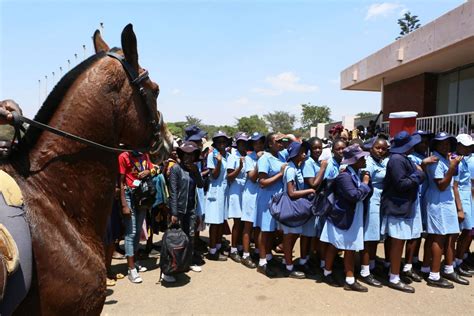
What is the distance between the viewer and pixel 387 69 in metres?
12.3

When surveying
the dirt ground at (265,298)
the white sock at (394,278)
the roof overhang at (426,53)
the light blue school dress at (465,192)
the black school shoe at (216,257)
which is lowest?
the black school shoe at (216,257)

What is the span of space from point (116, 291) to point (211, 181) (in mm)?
2163

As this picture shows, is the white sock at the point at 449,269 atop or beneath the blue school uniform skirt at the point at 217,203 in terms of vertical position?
beneath

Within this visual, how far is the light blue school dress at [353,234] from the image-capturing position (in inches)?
174

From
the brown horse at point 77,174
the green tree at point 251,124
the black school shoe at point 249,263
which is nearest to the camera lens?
the brown horse at point 77,174

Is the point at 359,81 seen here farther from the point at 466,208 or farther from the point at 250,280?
the point at 250,280

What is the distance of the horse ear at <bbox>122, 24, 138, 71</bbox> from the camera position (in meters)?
1.90

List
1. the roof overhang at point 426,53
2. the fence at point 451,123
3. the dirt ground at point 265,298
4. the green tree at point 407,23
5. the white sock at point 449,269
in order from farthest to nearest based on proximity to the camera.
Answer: the green tree at point 407,23, the fence at point 451,123, the roof overhang at point 426,53, the white sock at point 449,269, the dirt ground at point 265,298

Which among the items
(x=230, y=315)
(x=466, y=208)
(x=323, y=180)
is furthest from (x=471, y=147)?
(x=230, y=315)

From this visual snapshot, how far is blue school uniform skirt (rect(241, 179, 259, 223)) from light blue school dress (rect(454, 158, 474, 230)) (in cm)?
285

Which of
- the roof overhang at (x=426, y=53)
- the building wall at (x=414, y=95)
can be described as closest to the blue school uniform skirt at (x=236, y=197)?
the roof overhang at (x=426, y=53)

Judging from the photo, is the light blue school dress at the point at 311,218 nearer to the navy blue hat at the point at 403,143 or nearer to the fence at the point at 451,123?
the navy blue hat at the point at 403,143

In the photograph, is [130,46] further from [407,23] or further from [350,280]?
[407,23]

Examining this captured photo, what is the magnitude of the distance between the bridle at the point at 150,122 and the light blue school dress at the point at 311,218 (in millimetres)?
3014
